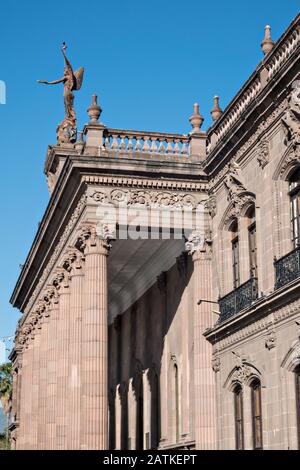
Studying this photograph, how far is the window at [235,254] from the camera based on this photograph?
28.0m

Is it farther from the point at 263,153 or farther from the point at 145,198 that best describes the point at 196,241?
the point at 263,153

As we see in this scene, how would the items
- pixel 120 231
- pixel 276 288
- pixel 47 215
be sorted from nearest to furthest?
pixel 276 288, pixel 120 231, pixel 47 215

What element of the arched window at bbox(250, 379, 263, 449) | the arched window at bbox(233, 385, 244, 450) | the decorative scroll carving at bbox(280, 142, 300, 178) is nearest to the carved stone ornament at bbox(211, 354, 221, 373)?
the arched window at bbox(233, 385, 244, 450)

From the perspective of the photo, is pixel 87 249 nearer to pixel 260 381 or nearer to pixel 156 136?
pixel 156 136

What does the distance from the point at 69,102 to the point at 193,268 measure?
15.2m

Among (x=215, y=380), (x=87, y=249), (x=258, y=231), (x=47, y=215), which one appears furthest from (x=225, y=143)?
(x=47, y=215)

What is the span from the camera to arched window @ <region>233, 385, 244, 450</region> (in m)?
26.9

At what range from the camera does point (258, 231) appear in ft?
85.0

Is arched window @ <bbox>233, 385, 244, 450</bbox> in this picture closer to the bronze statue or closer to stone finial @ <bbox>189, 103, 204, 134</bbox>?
stone finial @ <bbox>189, 103, 204, 134</bbox>

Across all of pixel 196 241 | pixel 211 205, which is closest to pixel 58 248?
pixel 196 241

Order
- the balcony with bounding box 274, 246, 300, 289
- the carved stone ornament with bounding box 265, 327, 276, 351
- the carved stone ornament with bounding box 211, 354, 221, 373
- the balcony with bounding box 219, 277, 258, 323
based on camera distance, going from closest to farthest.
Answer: the balcony with bounding box 274, 246, 300, 289, the carved stone ornament with bounding box 265, 327, 276, 351, the balcony with bounding box 219, 277, 258, 323, the carved stone ornament with bounding box 211, 354, 221, 373

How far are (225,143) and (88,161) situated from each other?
4389mm

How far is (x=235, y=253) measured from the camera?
93.2 ft

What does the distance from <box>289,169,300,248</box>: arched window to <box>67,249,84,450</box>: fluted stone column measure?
9833mm
